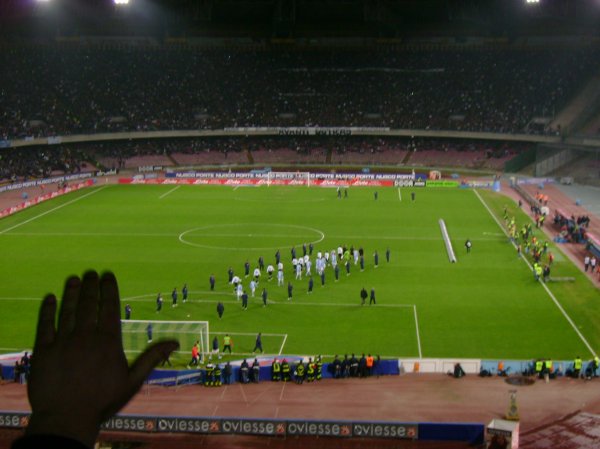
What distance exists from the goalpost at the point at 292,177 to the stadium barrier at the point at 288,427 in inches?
2427

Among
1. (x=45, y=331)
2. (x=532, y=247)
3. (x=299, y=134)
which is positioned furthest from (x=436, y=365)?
(x=299, y=134)

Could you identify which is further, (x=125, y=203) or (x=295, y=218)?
(x=125, y=203)

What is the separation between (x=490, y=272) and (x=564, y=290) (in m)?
5.00

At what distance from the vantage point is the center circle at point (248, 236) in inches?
2069

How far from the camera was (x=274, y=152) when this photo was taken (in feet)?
329

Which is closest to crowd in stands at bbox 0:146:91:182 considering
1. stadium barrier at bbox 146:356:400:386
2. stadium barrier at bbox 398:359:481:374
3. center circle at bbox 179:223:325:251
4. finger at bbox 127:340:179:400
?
center circle at bbox 179:223:325:251

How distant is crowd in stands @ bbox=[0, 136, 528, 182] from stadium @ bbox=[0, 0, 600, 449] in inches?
16.4

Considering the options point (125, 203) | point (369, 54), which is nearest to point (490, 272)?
point (125, 203)

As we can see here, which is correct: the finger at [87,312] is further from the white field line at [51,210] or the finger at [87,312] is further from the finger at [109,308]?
the white field line at [51,210]

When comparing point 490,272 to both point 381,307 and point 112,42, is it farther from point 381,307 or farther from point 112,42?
point 112,42

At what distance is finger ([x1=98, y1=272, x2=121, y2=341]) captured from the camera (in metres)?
3.91

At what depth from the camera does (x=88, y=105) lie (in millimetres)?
96375

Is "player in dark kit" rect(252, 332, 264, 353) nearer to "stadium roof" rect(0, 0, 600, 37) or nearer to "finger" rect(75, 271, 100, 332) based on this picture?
"finger" rect(75, 271, 100, 332)

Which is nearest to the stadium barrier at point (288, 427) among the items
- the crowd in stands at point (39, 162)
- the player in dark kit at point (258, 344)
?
the player in dark kit at point (258, 344)
